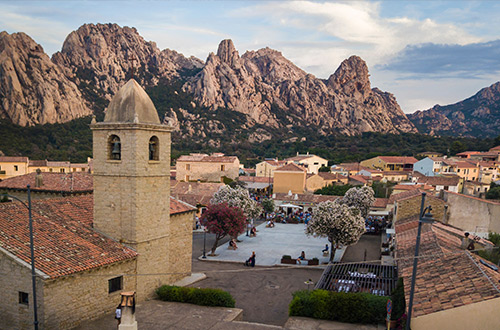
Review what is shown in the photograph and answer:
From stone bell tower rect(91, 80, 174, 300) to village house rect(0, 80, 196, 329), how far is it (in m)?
0.04

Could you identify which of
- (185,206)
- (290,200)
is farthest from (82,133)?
(185,206)

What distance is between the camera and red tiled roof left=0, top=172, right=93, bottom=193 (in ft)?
80.7

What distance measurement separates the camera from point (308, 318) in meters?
14.3

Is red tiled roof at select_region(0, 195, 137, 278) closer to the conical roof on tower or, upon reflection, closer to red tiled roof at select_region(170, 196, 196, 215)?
red tiled roof at select_region(170, 196, 196, 215)

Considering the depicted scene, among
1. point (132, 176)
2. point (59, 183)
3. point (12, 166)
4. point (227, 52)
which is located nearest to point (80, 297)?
point (132, 176)

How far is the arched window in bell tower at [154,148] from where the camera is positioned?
53.8 ft

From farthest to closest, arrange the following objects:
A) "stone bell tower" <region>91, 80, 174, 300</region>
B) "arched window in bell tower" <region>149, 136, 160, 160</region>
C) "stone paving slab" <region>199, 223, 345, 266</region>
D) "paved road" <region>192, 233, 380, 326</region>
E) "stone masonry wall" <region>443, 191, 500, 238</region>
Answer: "stone paving slab" <region>199, 223, 345, 266</region>, "stone masonry wall" <region>443, 191, 500, 238</region>, "paved road" <region>192, 233, 380, 326</region>, "arched window in bell tower" <region>149, 136, 160, 160</region>, "stone bell tower" <region>91, 80, 174, 300</region>

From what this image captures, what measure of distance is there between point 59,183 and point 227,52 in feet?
477

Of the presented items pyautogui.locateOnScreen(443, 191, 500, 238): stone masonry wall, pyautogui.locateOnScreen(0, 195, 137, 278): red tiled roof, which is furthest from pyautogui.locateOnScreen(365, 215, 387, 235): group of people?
pyautogui.locateOnScreen(0, 195, 137, 278): red tiled roof

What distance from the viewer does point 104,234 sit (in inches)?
629

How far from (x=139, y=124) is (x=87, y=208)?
223 inches

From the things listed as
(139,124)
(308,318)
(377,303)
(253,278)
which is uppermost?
(139,124)

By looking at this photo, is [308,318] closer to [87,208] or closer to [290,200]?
[87,208]

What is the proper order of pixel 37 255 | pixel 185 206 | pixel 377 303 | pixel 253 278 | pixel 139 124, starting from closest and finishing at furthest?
pixel 37 255
pixel 377 303
pixel 139 124
pixel 185 206
pixel 253 278
